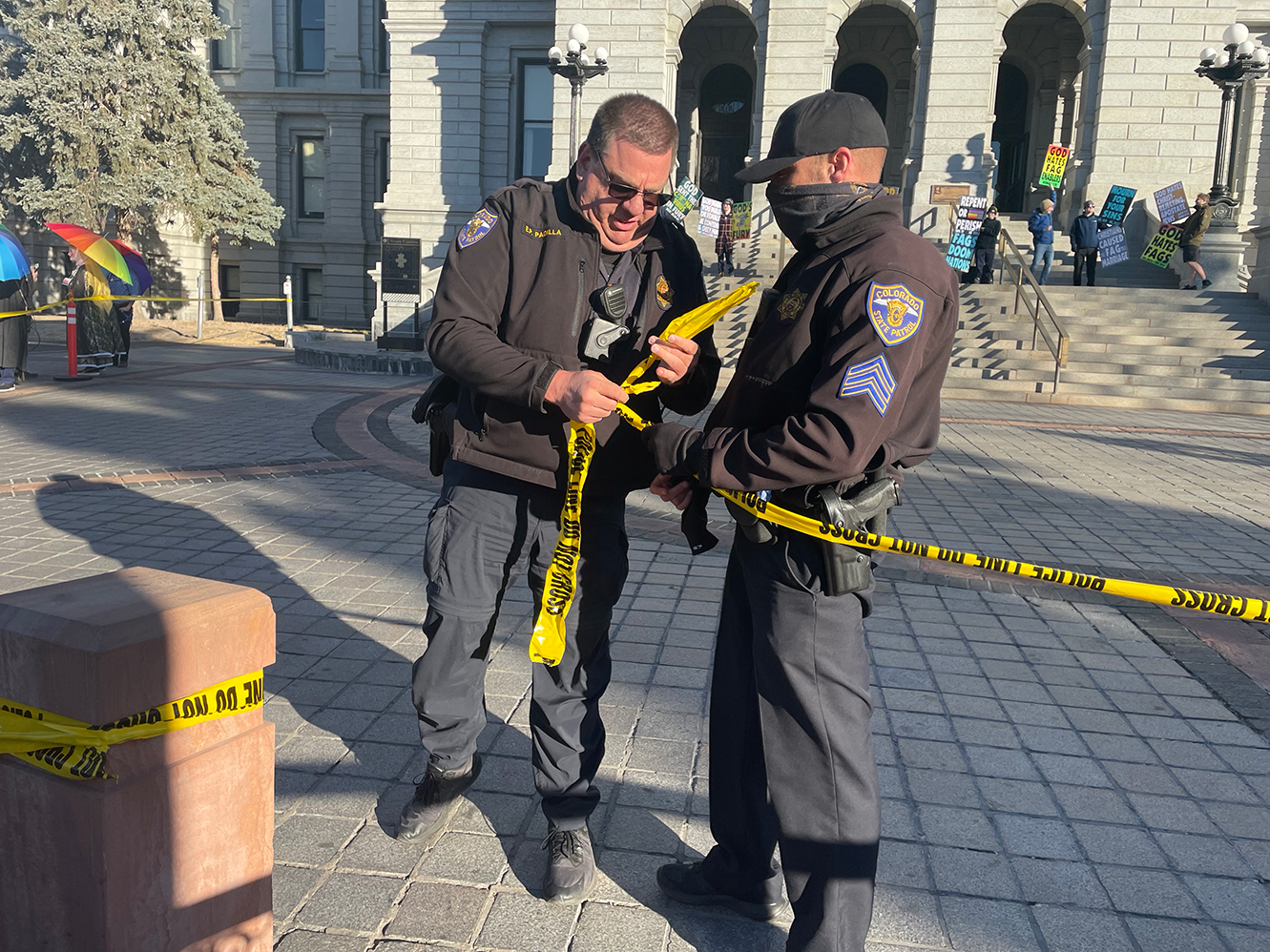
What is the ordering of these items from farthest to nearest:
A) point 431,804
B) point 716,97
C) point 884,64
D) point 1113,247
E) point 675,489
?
point 716,97 < point 884,64 < point 1113,247 < point 431,804 < point 675,489

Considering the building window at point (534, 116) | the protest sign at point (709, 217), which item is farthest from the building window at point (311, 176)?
the protest sign at point (709, 217)

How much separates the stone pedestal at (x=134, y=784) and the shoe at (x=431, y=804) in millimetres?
793

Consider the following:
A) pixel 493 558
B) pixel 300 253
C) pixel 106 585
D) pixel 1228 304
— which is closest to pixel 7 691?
pixel 106 585

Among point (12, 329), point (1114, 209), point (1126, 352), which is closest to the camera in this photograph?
point (12, 329)

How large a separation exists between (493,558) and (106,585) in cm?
106

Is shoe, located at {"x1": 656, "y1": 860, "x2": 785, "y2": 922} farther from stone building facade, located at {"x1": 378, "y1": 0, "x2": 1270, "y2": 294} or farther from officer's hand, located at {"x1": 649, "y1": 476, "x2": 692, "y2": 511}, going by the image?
stone building facade, located at {"x1": 378, "y1": 0, "x2": 1270, "y2": 294}

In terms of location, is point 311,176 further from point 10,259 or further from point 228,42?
point 10,259

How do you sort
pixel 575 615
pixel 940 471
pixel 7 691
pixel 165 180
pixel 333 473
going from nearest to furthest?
pixel 7 691, pixel 575 615, pixel 333 473, pixel 940 471, pixel 165 180

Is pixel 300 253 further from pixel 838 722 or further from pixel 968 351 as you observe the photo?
pixel 838 722

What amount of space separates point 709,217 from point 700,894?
689 inches

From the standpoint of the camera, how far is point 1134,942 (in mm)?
2459

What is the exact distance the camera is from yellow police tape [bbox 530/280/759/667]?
8.45ft

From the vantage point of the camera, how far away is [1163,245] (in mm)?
Answer: 17984

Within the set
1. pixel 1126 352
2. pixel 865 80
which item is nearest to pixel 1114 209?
pixel 1126 352
